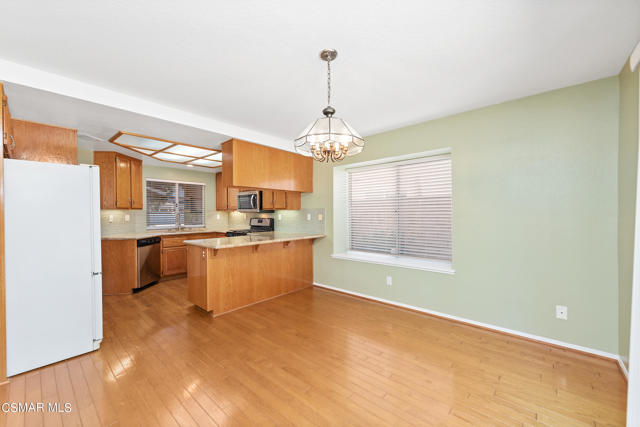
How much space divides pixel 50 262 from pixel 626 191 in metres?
4.64

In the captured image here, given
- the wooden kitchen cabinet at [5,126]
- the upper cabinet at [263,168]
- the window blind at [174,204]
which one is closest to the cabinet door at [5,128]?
the wooden kitchen cabinet at [5,126]

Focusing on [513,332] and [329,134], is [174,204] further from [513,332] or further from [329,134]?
[513,332]

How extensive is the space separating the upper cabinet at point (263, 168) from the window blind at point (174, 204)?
2535mm

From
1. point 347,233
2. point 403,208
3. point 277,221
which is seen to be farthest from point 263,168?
point 403,208

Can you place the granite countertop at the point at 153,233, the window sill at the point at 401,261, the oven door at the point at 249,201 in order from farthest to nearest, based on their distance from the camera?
1. the oven door at the point at 249,201
2. the granite countertop at the point at 153,233
3. the window sill at the point at 401,261

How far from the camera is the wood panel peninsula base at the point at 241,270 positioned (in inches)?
124

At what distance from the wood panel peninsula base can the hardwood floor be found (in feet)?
1.38

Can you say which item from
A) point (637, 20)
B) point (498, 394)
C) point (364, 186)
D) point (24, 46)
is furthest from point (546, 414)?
point (24, 46)

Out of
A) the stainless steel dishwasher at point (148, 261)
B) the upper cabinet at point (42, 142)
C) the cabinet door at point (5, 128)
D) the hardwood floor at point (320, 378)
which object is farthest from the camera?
the stainless steel dishwasher at point (148, 261)

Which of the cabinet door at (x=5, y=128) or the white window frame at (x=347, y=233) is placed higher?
the cabinet door at (x=5, y=128)

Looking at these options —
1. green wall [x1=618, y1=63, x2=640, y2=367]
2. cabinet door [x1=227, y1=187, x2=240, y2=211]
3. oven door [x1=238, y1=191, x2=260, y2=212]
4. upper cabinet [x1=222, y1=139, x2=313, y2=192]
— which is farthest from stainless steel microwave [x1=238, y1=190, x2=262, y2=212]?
green wall [x1=618, y1=63, x2=640, y2=367]

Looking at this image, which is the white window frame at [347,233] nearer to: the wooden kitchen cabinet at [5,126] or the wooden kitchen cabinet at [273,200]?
the wooden kitchen cabinet at [273,200]

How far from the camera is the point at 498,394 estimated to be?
1.77 meters

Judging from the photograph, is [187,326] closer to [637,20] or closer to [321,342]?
[321,342]
